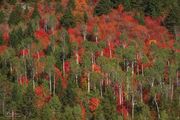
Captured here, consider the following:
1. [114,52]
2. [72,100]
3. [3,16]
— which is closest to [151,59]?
[114,52]

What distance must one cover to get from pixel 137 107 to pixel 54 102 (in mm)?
16991

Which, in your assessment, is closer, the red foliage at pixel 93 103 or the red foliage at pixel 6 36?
the red foliage at pixel 93 103

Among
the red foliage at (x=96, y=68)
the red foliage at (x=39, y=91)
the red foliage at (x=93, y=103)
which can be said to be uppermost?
the red foliage at (x=96, y=68)

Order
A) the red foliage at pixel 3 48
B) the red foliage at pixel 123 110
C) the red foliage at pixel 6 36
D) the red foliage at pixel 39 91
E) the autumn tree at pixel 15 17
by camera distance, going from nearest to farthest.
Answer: the red foliage at pixel 123 110 → the red foliage at pixel 39 91 → the red foliage at pixel 3 48 → the red foliage at pixel 6 36 → the autumn tree at pixel 15 17

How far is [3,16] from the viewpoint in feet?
495

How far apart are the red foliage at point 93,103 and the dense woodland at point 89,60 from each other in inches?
9.3

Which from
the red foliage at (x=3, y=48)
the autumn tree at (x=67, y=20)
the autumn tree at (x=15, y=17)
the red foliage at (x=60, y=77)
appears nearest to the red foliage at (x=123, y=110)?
the red foliage at (x=60, y=77)

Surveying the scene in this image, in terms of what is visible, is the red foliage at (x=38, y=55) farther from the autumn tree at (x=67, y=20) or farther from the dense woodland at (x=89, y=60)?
the autumn tree at (x=67, y=20)

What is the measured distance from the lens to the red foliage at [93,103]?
376 ft

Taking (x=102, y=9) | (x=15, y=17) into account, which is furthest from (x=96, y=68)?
(x=102, y=9)

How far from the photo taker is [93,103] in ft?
382

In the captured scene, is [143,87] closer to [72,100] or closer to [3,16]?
[72,100]

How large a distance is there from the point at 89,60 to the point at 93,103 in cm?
1464

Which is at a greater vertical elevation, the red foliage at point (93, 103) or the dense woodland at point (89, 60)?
the dense woodland at point (89, 60)
